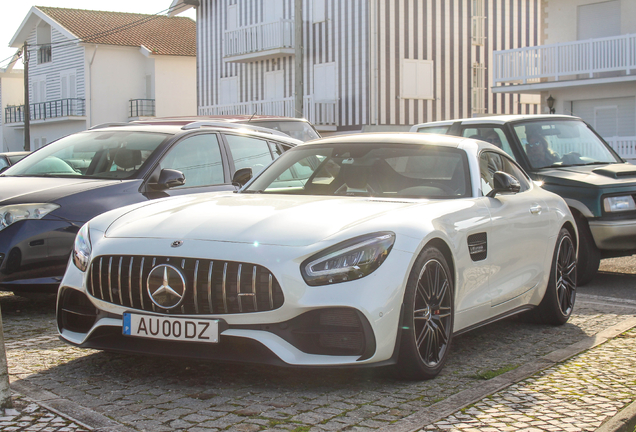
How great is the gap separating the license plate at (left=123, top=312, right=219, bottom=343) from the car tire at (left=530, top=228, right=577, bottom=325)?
10.4 feet

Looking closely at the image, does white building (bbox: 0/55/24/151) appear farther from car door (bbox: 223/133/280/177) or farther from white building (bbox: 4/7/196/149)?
car door (bbox: 223/133/280/177)

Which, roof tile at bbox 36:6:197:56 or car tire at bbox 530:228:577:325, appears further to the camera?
roof tile at bbox 36:6:197:56

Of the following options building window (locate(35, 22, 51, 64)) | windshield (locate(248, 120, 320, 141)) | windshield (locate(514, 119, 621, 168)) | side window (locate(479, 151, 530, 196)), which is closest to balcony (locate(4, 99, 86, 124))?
building window (locate(35, 22, 51, 64))

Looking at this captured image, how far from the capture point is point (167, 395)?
14.4ft

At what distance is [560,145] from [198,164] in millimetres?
4365

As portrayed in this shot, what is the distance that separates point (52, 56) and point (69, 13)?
8.97 feet

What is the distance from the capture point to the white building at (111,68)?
4803 centimetres

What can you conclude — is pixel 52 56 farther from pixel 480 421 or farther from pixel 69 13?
pixel 480 421

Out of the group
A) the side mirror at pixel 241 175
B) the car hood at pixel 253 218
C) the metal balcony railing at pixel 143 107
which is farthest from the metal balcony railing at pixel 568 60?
the metal balcony railing at pixel 143 107

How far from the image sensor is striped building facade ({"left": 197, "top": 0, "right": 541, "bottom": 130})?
31141 millimetres

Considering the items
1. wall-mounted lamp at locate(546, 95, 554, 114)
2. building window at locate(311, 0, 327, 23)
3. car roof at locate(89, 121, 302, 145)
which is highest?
building window at locate(311, 0, 327, 23)

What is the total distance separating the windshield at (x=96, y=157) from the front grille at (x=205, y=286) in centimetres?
290

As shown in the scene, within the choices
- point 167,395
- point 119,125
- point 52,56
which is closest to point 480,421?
point 167,395

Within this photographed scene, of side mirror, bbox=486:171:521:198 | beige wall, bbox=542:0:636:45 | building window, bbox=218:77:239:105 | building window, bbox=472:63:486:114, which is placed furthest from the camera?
building window, bbox=218:77:239:105
